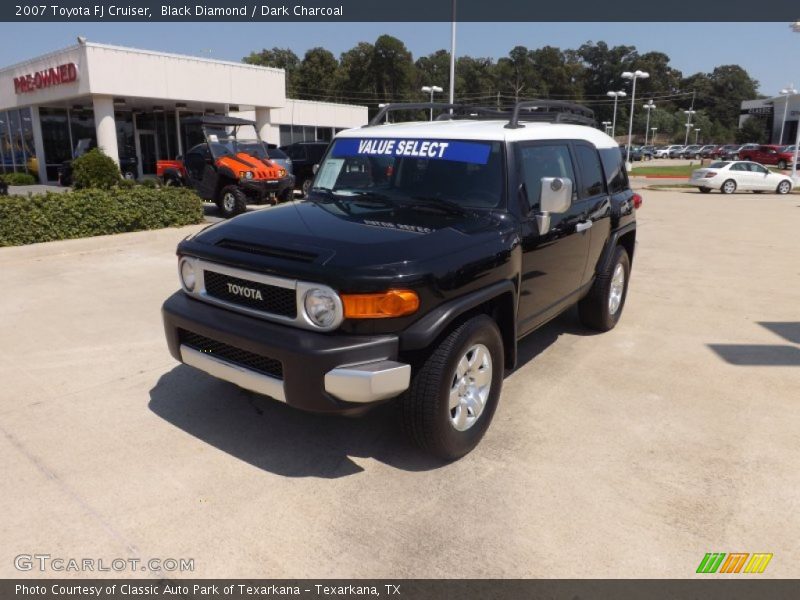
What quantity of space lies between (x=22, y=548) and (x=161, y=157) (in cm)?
2793

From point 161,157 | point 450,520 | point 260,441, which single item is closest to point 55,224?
point 260,441

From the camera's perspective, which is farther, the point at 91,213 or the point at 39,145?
the point at 39,145

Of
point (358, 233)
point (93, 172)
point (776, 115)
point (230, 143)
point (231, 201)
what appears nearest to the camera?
point (358, 233)

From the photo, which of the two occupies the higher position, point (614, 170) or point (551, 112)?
point (551, 112)

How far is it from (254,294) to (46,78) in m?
24.7

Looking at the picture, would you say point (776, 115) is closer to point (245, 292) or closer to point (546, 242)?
point (546, 242)

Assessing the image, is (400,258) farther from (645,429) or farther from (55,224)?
(55,224)

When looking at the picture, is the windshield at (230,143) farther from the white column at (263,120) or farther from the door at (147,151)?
the door at (147,151)

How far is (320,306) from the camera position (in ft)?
10.0

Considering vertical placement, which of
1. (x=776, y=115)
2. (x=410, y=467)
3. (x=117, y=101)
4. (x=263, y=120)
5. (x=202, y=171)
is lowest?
(x=410, y=467)

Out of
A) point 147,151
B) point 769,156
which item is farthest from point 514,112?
point 769,156

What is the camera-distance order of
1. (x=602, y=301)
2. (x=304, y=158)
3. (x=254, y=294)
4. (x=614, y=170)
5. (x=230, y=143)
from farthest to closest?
(x=304, y=158)
(x=230, y=143)
(x=614, y=170)
(x=602, y=301)
(x=254, y=294)

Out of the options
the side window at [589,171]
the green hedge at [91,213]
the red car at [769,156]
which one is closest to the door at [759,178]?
the red car at [769,156]

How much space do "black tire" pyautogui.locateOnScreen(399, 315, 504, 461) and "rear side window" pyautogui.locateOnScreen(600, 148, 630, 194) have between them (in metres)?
2.79
